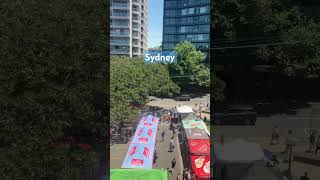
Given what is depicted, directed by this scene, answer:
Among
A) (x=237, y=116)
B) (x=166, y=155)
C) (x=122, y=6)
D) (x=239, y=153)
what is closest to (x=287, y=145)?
(x=237, y=116)

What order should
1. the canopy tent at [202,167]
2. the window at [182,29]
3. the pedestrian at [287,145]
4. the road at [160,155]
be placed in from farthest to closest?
the window at [182,29] → the pedestrian at [287,145] → the road at [160,155] → the canopy tent at [202,167]

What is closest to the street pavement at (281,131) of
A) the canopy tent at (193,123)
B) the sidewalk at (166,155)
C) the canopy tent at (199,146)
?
the canopy tent at (193,123)

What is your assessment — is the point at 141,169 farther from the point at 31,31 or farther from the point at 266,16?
the point at 266,16

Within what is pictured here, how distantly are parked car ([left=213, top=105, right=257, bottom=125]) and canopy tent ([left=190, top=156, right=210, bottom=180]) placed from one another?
3698 millimetres

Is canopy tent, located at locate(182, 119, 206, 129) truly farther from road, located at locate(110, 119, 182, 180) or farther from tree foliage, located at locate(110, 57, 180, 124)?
tree foliage, located at locate(110, 57, 180, 124)

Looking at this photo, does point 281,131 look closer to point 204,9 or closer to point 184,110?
point 184,110

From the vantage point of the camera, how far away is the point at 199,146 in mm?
17766

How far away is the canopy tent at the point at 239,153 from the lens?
51.5ft

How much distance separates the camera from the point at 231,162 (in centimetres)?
1568

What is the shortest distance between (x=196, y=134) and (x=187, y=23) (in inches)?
208

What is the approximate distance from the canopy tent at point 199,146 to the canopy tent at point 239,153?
107 cm

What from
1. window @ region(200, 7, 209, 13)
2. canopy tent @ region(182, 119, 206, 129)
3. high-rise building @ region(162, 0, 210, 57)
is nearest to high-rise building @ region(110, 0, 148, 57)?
high-rise building @ region(162, 0, 210, 57)

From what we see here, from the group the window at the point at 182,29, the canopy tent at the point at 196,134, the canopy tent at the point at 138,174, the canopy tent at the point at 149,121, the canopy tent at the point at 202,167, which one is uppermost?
the window at the point at 182,29

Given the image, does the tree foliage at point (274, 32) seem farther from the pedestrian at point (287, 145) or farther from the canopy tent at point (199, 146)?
the canopy tent at point (199, 146)
